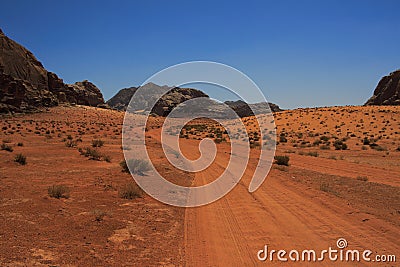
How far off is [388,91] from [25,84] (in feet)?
324

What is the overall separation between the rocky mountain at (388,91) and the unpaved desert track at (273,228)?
8593 cm

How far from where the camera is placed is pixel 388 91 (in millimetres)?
87438

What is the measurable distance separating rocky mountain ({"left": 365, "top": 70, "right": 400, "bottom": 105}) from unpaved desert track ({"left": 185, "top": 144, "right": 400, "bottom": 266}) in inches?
3383

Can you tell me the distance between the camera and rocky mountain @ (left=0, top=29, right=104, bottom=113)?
64.1 meters

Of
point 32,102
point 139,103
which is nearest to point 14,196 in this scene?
point 32,102

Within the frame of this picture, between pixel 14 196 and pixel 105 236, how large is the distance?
Result: 4366 millimetres

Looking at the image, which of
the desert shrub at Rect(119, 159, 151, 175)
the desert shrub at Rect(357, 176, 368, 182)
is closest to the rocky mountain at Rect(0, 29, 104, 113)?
the desert shrub at Rect(119, 159, 151, 175)

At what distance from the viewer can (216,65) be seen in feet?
30.4

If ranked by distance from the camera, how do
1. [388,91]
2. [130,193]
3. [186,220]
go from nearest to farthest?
[186,220], [130,193], [388,91]

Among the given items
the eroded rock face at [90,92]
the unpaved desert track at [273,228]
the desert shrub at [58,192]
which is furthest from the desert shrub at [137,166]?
the eroded rock face at [90,92]

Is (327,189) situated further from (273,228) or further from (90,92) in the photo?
(90,92)

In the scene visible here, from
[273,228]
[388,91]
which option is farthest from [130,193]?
[388,91]

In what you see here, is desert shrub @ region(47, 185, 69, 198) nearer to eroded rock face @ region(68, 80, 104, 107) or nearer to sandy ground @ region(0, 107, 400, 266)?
sandy ground @ region(0, 107, 400, 266)

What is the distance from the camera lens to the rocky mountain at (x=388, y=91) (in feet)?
271
